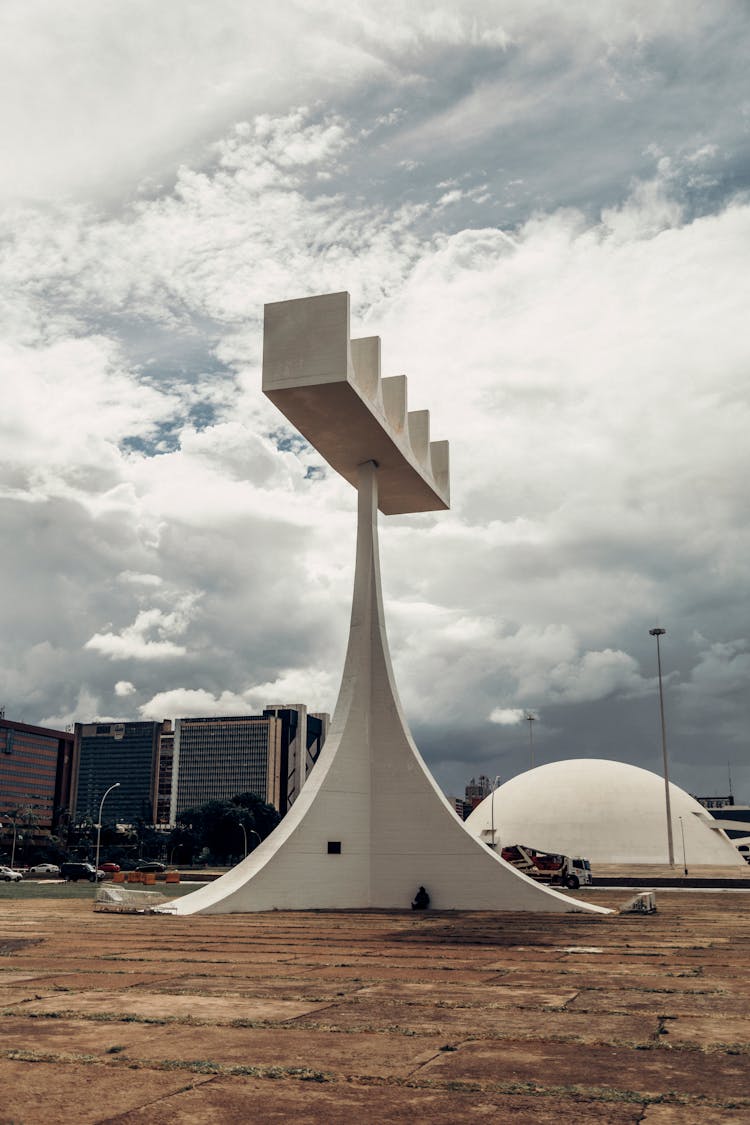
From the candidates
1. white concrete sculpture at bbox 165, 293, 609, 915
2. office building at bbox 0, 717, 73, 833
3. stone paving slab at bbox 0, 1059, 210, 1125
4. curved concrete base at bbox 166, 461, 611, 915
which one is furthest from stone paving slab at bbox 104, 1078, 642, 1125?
office building at bbox 0, 717, 73, 833

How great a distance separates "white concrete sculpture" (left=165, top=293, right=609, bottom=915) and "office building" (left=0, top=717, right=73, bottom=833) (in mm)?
159794

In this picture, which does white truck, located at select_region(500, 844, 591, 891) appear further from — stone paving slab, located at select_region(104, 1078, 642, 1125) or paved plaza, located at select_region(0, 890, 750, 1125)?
stone paving slab, located at select_region(104, 1078, 642, 1125)

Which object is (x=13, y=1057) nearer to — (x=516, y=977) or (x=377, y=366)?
(x=516, y=977)

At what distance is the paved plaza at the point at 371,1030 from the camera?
5430 millimetres

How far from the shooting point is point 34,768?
186250 mm

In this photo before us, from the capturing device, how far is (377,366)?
23844 millimetres

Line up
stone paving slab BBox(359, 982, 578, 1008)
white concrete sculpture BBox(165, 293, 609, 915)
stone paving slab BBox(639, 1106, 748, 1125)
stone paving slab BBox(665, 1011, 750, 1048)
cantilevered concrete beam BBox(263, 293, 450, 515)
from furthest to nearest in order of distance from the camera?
white concrete sculpture BBox(165, 293, 609, 915) → cantilevered concrete beam BBox(263, 293, 450, 515) → stone paving slab BBox(359, 982, 578, 1008) → stone paving slab BBox(665, 1011, 750, 1048) → stone paving slab BBox(639, 1106, 748, 1125)

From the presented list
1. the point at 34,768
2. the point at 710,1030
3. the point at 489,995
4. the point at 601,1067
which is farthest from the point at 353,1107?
the point at 34,768

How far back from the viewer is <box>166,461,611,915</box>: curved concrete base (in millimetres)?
22609

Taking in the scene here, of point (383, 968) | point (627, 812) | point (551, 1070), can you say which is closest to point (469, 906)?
point (383, 968)

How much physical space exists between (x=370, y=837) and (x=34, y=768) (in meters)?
178

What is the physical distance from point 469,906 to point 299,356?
1326 cm

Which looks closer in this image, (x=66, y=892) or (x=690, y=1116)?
(x=690, y=1116)

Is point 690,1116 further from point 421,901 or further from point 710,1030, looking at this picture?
point 421,901
